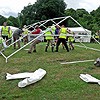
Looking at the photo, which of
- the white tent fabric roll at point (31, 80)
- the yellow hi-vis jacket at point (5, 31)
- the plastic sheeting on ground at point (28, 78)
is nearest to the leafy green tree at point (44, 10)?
the yellow hi-vis jacket at point (5, 31)

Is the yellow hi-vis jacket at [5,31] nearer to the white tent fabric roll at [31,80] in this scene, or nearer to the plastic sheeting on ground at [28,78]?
the plastic sheeting on ground at [28,78]

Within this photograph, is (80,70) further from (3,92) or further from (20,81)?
(3,92)

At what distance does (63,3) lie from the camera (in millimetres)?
65312

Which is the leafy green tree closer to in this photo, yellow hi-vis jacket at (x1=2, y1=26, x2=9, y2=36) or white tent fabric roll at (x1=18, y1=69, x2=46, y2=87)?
yellow hi-vis jacket at (x1=2, y1=26, x2=9, y2=36)

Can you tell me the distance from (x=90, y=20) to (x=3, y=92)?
64.5 metres

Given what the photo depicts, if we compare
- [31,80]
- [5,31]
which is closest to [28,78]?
[31,80]

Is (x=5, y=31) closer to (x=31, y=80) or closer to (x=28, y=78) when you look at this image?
(x=28, y=78)

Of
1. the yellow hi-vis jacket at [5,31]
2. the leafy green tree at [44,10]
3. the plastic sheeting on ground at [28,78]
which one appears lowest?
the plastic sheeting on ground at [28,78]

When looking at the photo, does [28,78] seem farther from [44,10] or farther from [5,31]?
[44,10]

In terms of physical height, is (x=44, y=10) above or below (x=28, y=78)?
above

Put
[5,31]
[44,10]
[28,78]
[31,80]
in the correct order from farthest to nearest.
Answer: [44,10] → [5,31] → [28,78] → [31,80]

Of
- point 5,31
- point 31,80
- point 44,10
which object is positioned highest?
point 44,10

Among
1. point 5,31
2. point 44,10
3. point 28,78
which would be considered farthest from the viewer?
point 44,10

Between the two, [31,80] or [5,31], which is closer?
[31,80]
